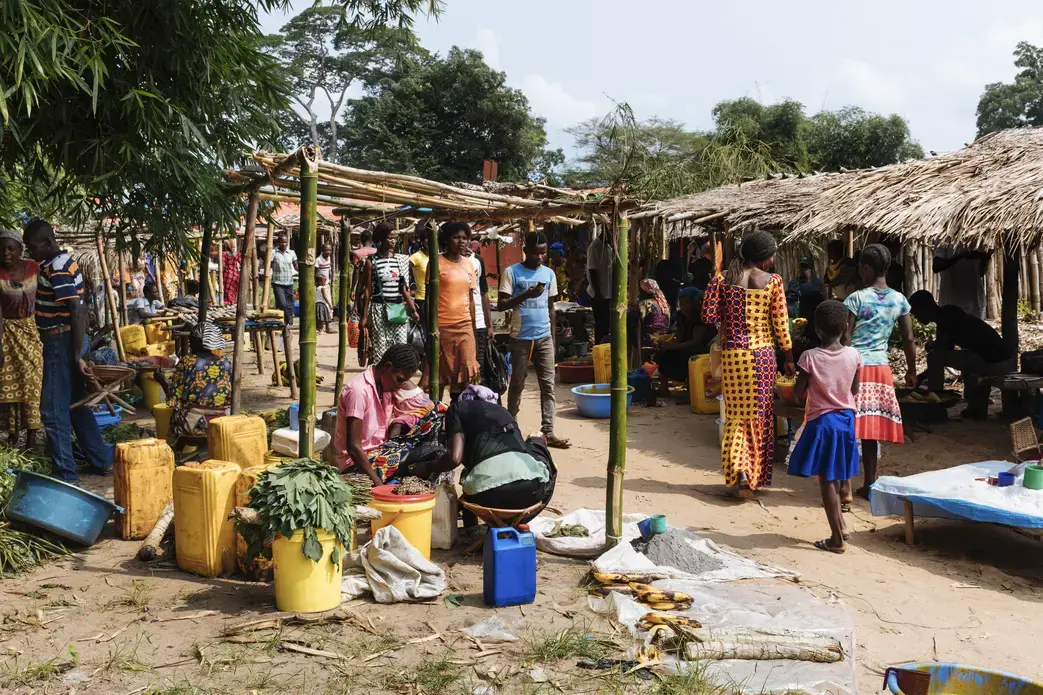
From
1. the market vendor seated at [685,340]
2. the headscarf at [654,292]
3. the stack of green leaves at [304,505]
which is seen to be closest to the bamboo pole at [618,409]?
the stack of green leaves at [304,505]

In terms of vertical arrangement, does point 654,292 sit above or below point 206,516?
above

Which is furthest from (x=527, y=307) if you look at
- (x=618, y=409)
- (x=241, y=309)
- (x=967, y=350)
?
(x=967, y=350)

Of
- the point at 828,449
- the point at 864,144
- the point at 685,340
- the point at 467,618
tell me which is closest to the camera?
the point at 467,618

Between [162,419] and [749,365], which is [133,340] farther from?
[749,365]

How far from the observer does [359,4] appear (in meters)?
6.53

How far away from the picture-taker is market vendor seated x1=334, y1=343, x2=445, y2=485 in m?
5.09

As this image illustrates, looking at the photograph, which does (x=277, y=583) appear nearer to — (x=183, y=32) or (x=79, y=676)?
(x=79, y=676)

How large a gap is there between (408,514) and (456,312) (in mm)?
2974

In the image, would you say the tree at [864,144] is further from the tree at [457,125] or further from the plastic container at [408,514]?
the plastic container at [408,514]

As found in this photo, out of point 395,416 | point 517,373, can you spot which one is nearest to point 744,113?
point 517,373

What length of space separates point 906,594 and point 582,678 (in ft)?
6.77

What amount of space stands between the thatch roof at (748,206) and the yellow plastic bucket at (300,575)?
22.4ft

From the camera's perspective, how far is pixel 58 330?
20.0 ft

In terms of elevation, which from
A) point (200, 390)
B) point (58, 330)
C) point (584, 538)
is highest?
point (58, 330)
